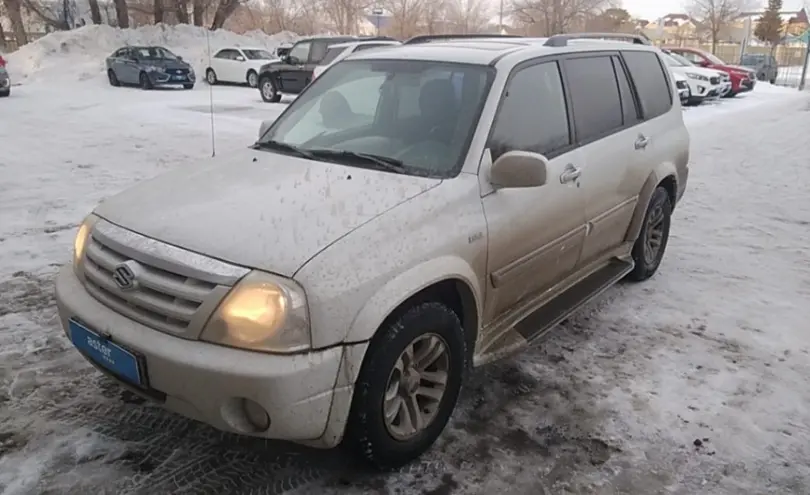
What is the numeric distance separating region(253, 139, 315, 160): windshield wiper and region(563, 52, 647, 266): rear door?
5.15 feet

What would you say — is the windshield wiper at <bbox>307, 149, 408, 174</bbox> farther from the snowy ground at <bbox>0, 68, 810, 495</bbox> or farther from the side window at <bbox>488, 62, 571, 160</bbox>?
the snowy ground at <bbox>0, 68, 810, 495</bbox>

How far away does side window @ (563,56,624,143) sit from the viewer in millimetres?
3998

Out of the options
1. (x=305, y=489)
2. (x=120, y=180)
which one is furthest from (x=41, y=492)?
→ (x=120, y=180)

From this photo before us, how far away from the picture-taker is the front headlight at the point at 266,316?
2396 millimetres

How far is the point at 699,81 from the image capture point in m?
19.3

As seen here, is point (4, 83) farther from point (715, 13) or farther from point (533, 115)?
point (715, 13)

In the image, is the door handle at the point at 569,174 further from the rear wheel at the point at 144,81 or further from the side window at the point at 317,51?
the rear wheel at the point at 144,81

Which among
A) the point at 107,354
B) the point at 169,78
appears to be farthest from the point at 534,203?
the point at 169,78

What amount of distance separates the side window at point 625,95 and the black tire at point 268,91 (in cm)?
1529

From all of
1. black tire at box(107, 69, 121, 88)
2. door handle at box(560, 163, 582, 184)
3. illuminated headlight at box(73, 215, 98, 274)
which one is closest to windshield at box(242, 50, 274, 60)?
black tire at box(107, 69, 121, 88)

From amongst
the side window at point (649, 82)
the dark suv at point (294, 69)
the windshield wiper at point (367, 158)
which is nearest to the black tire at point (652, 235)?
the side window at point (649, 82)

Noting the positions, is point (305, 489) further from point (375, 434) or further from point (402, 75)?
point (402, 75)

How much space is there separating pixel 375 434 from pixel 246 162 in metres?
1.59

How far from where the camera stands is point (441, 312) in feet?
9.47
